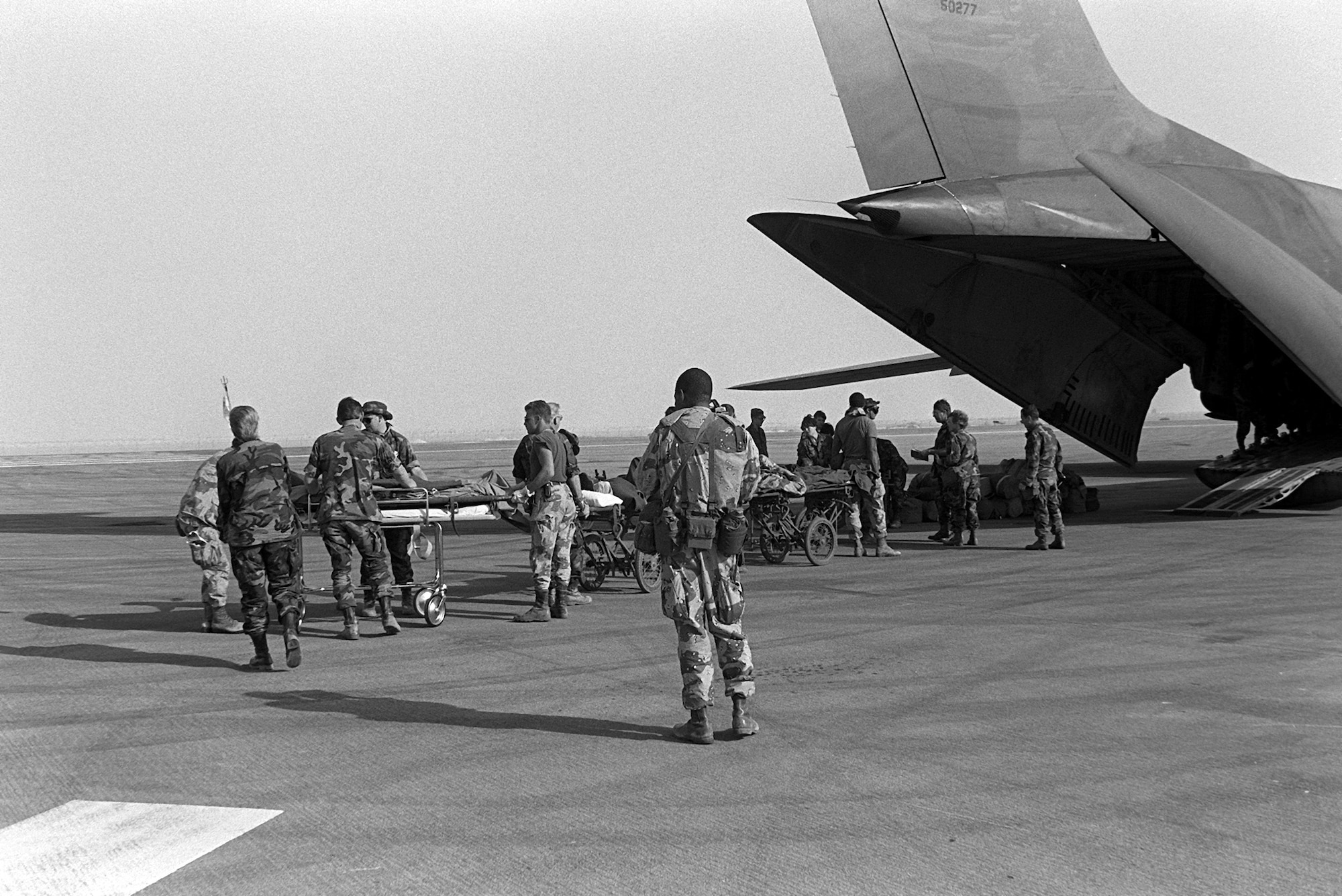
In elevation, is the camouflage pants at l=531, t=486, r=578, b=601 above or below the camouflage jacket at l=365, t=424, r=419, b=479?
below

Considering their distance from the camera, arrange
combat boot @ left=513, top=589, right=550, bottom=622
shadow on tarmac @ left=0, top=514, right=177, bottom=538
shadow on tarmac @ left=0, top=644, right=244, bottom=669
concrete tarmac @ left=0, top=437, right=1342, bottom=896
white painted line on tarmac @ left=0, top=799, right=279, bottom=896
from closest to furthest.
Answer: white painted line on tarmac @ left=0, top=799, right=279, bottom=896
concrete tarmac @ left=0, top=437, right=1342, bottom=896
shadow on tarmac @ left=0, top=644, right=244, bottom=669
combat boot @ left=513, top=589, right=550, bottom=622
shadow on tarmac @ left=0, top=514, right=177, bottom=538

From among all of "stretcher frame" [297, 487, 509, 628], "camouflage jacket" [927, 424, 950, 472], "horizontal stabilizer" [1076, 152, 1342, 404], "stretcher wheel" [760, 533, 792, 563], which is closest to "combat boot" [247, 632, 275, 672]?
"stretcher frame" [297, 487, 509, 628]

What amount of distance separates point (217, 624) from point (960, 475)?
9.48m

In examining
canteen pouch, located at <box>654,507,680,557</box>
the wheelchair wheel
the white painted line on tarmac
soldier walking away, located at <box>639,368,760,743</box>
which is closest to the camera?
the white painted line on tarmac

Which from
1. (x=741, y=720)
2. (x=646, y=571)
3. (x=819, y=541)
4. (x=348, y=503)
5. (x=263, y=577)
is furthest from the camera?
(x=819, y=541)

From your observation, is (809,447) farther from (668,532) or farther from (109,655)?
(668,532)

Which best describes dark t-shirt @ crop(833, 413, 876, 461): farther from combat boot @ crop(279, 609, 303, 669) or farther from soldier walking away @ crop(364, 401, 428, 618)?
combat boot @ crop(279, 609, 303, 669)

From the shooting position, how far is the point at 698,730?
6.30m

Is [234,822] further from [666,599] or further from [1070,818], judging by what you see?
[1070,818]

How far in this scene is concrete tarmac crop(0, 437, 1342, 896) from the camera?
177 inches

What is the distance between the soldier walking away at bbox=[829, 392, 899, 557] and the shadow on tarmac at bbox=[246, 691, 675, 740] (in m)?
8.59

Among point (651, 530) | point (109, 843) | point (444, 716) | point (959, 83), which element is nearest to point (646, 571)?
point (444, 716)

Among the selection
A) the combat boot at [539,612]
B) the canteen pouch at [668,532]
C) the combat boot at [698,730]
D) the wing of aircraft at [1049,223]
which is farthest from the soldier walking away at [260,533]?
the wing of aircraft at [1049,223]

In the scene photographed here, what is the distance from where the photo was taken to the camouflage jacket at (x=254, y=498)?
845cm
